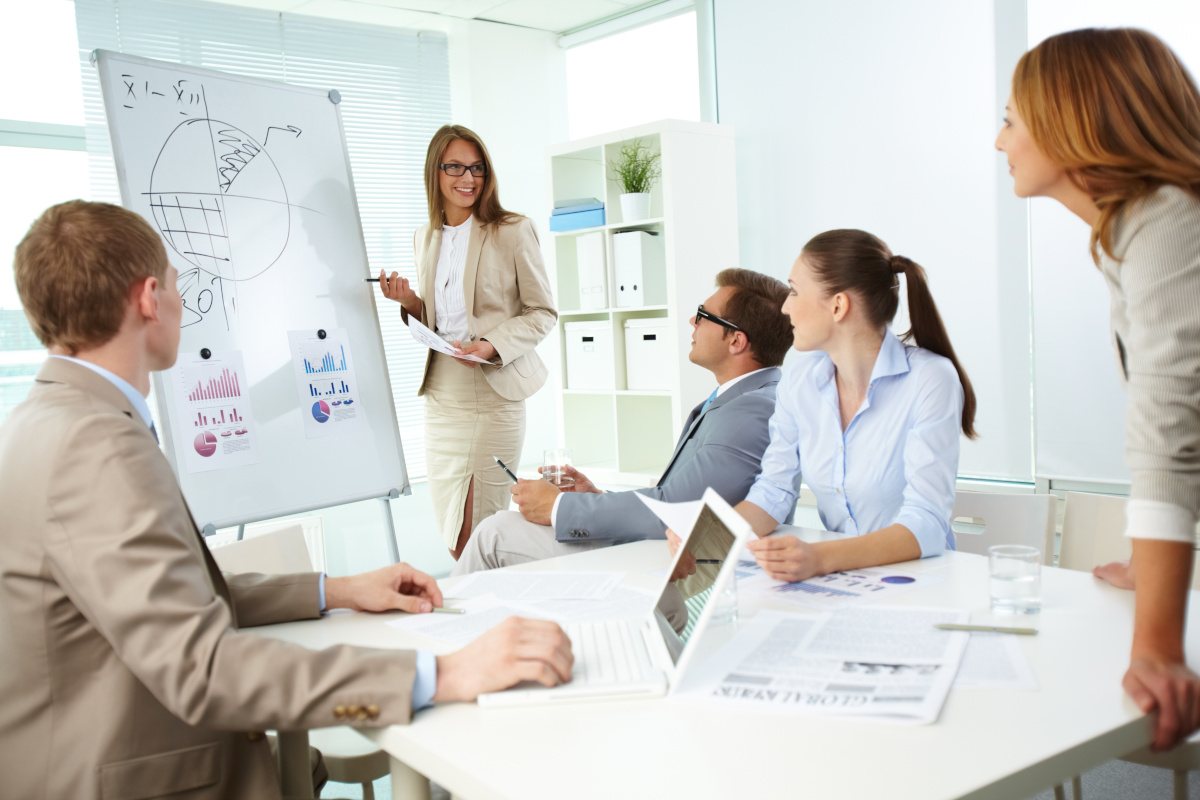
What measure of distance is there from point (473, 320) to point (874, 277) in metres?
1.52

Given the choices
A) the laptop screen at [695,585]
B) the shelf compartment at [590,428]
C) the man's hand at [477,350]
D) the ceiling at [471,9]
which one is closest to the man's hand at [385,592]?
the laptop screen at [695,585]

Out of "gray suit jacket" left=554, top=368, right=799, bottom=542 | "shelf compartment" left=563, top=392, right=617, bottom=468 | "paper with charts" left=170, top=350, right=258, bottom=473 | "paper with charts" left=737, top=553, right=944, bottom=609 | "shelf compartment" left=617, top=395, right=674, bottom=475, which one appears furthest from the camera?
"shelf compartment" left=563, top=392, right=617, bottom=468

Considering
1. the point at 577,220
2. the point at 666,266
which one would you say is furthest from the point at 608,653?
the point at 577,220

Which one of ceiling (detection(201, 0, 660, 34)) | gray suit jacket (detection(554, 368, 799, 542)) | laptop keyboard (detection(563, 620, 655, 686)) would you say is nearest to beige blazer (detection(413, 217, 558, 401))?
gray suit jacket (detection(554, 368, 799, 542))

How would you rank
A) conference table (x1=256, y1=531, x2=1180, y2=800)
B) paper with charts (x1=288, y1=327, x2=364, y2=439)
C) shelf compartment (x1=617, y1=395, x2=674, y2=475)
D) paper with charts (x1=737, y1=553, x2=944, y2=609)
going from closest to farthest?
conference table (x1=256, y1=531, x2=1180, y2=800)
paper with charts (x1=737, y1=553, x2=944, y2=609)
paper with charts (x1=288, y1=327, x2=364, y2=439)
shelf compartment (x1=617, y1=395, x2=674, y2=475)

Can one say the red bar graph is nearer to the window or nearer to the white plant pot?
the white plant pot

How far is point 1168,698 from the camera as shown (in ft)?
3.23

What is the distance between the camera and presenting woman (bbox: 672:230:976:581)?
5.95ft

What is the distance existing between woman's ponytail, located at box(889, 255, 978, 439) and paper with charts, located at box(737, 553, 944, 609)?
48 centimetres

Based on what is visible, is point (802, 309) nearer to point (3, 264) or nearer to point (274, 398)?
point (274, 398)

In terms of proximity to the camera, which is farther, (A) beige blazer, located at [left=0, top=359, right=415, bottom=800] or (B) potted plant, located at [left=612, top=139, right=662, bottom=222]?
(B) potted plant, located at [left=612, top=139, right=662, bottom=222]

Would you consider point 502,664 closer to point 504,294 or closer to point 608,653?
point 608,653

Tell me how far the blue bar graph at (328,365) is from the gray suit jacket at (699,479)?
3.43 feet

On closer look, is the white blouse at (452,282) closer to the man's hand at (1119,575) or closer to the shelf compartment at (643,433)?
the shelf compartment at (643,433)
